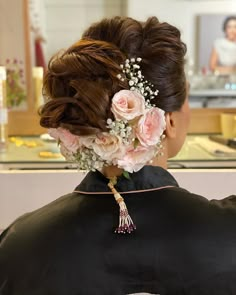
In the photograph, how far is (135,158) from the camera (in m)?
0.68

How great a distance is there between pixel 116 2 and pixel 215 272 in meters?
2.86

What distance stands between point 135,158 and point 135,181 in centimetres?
5

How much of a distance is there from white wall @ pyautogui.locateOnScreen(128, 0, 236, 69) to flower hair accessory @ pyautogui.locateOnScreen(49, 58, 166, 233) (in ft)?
10.3

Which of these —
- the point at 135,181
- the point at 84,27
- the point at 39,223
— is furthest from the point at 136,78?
the point at 84,27

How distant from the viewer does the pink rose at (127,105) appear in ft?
2.09

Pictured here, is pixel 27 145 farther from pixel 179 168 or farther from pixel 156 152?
pixel 156 152

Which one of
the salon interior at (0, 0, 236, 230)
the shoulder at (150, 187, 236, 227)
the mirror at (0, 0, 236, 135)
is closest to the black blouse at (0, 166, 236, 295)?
the shoulder at (150, 187, 236, 227)

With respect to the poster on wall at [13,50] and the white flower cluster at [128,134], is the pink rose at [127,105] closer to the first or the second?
the white flower cluster at [128,134]

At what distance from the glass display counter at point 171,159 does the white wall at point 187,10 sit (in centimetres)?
246

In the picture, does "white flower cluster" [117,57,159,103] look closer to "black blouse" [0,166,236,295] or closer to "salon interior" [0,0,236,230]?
"black blouse" [0,166,236,295]

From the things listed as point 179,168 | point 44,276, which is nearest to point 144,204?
point 44,276

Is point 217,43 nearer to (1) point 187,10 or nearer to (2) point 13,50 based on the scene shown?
(1) point 187,10

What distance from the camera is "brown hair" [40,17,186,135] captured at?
65 centimetres

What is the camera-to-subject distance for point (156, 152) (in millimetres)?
711
